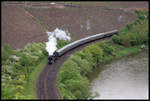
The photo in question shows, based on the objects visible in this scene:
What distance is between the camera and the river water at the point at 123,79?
128ft

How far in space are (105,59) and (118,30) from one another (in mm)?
15008

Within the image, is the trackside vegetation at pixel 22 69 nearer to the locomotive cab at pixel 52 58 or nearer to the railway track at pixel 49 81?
the railway track at pixel 49 81

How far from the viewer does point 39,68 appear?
41.9 metres

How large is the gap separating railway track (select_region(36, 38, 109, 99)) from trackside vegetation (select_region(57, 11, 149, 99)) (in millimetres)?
663

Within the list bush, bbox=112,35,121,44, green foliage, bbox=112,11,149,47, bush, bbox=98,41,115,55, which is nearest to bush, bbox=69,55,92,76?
bush, bbox=98,41,115,55

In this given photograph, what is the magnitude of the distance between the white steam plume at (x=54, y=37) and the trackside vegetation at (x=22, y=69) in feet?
3.31

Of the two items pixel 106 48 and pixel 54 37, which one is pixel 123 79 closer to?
pixel 106 48

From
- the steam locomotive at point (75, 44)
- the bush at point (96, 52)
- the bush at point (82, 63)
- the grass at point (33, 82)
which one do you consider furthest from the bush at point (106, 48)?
the grass at point (33, 82)

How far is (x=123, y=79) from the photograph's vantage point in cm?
4431

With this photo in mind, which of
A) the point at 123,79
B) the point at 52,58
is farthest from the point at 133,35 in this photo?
the point at 52,58

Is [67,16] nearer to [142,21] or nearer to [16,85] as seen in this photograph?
[142,21]

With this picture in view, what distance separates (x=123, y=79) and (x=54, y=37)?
16529 mm

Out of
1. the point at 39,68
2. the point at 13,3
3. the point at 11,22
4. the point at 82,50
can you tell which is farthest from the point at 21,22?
the point at 39,68

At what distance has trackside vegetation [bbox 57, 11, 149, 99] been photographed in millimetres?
35125
